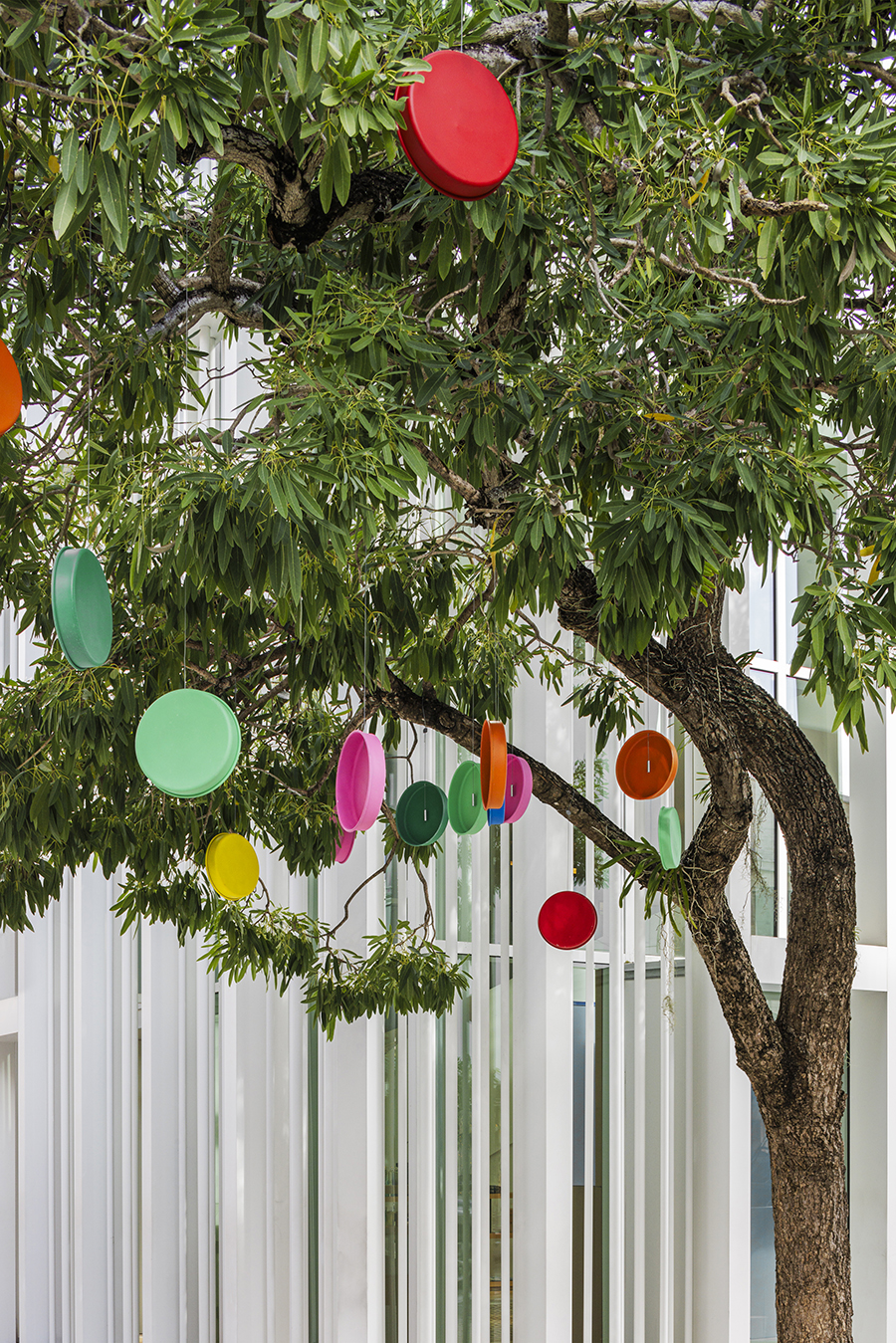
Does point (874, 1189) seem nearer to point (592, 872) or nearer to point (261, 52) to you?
point (592, 872)

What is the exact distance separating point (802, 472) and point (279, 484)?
0.84 m

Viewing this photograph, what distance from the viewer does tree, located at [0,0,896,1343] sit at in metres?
1.46

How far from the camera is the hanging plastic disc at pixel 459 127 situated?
→ 4.66 ft

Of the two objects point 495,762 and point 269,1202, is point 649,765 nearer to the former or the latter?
point 495,762

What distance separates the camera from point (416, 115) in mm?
1412

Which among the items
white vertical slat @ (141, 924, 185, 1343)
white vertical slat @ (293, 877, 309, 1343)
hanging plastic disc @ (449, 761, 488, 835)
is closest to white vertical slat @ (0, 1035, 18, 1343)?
white vertical slat @ (141, 924, 185, 1343)

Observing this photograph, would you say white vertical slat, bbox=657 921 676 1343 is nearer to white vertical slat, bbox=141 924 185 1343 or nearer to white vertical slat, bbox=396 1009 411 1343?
white vertical slat, bbox=396 1009 411 1343

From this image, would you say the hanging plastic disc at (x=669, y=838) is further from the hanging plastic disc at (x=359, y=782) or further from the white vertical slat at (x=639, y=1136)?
the white vertical slat at (x=639, y=1136)

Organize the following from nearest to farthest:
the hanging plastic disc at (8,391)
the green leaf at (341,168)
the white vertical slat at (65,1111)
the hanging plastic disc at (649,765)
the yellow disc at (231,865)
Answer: the green leaf at (341,168), the hanging plastic disc at (8,391), the yellow disc at (231,865), the hanging plastic disc at (649,765), the white vertical slat at (65,1111)

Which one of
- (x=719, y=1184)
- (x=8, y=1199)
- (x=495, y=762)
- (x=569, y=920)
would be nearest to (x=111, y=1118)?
(x=8, y=1199)

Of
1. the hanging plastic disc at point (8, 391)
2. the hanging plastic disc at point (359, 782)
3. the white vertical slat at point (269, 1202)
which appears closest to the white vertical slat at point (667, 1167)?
the white vertical slat at point (269, 1202)

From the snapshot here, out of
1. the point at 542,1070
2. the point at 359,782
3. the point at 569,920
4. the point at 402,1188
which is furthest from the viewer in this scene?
the point at 402,1188

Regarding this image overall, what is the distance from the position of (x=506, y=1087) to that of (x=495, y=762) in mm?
2432

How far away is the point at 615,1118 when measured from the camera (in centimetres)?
452
